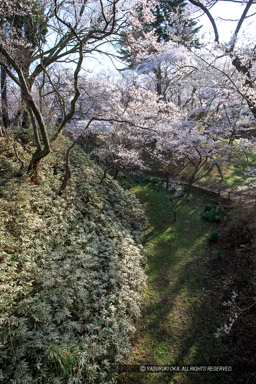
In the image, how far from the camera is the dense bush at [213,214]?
9836 millimetres

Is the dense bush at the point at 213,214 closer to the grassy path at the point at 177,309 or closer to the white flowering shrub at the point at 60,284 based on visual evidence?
the grassy path at the point at 177,309

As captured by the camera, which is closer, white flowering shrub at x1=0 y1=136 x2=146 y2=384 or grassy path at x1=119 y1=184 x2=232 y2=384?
white flowering shrub at x1=0 y1=136 x2=146 y2=384

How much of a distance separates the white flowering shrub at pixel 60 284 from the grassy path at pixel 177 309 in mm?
528

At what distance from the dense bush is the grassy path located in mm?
349

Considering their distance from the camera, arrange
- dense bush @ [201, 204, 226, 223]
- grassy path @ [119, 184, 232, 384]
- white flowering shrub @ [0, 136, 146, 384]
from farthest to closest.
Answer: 1. dense bush @ [201, 204, 226, 223]
2. grassy path @ [119, 184, 232, 384]
3. white flowering shrub @ [0, 136, 146, 384]

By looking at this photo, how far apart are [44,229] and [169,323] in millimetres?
3603

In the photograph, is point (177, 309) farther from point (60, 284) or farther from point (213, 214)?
point (213, 214)

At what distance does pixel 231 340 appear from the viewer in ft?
15.2

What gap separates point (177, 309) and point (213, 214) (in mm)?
5723

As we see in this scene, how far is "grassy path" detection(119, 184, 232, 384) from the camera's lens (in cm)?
418

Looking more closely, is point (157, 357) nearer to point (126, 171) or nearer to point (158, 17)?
point (126, 171)

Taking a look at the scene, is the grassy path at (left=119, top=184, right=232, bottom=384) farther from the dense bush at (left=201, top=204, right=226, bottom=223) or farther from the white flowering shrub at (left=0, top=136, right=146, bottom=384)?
the white flowering shrub at (left=0, top=136, right=146, bottom=384)

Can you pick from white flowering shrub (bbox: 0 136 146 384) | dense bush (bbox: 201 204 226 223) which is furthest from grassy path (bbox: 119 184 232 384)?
white flowering shrub (bbox: 0 136 146 384)

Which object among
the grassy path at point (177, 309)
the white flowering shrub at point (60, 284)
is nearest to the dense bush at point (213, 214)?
the grassy path at point (177, 309)
